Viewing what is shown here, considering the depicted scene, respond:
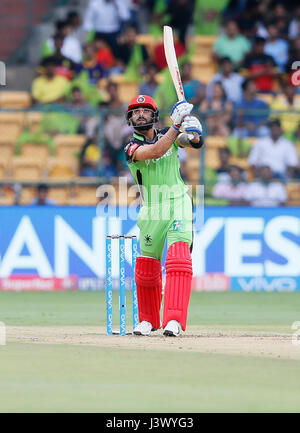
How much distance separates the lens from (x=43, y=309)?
1375 centimetres

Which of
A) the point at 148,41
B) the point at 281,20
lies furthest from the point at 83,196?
the point at 281,20

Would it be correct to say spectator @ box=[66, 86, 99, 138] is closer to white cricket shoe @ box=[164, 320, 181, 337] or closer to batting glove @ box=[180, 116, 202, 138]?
batting glove @ box=[180, 116, 202, 138]

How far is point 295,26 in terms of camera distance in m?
20.3

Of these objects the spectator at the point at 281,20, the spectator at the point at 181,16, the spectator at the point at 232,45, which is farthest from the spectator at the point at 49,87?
the spectator at the point at 281,20

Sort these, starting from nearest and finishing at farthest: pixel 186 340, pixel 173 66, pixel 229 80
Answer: pixel 186 340 < pixel 173 66 < pixel 229 80

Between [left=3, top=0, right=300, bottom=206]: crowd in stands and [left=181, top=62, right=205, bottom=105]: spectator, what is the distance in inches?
0.7

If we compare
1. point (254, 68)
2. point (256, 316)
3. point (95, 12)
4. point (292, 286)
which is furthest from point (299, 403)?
point (95, 12)

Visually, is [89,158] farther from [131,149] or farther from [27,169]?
[131,149]

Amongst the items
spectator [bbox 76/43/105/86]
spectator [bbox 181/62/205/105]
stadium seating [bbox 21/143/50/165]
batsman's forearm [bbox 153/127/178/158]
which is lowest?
batsman's forearm [bbox 153/127/178/158]

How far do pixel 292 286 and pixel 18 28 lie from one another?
8.78 metres

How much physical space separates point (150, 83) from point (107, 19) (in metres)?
2.29

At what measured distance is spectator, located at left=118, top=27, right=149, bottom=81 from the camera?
19703 mm

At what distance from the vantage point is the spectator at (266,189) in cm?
1668

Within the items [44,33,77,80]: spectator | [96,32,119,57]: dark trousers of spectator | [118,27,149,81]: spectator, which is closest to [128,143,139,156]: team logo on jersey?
[44,33,77,80]: spectator
